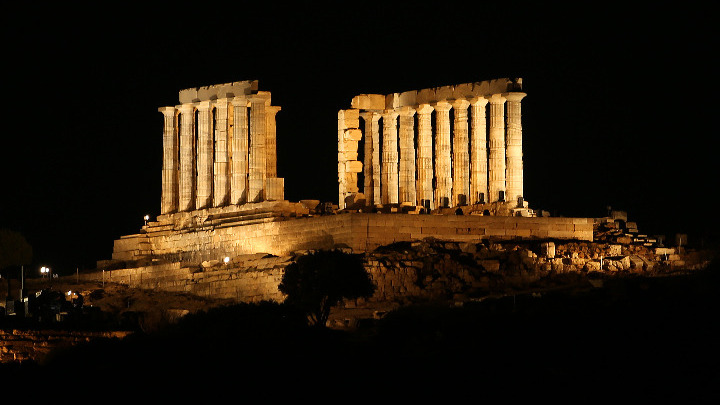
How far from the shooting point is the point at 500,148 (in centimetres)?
10019

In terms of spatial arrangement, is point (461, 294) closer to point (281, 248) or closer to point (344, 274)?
point (344, 274)

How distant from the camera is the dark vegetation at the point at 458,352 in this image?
229 ft

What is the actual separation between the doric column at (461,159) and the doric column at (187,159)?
11.9m

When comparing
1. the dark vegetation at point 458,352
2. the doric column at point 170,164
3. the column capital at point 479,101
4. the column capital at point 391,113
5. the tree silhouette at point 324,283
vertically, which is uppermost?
the column capital at point 479,101

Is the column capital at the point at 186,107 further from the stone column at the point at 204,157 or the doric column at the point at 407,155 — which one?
the doric column at the point at 407,155

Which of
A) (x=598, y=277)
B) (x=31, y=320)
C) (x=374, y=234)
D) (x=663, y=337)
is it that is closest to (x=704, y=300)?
(x=663, y=337)

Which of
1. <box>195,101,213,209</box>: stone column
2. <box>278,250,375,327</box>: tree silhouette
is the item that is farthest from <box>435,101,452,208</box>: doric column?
<box>278,250,375,327</box>: tree silhouette

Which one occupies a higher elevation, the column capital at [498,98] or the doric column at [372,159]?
the column capital at [498,98]

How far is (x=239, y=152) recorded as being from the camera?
99.6 metres

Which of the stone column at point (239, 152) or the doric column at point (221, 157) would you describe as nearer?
the stone column at point (239, 152)

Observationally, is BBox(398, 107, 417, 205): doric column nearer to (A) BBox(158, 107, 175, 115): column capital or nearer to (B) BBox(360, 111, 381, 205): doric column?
(B) BBox(360, 111, 381, 205): doric column

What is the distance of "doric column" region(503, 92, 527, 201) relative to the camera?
9931 centimetres

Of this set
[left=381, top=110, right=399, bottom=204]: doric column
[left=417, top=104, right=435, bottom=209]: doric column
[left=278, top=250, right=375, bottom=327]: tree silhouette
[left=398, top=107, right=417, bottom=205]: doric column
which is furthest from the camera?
[left=381, top=110, right=399, bottom=204]: doric column

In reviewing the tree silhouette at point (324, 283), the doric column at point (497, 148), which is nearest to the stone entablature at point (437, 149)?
the doric column at point (497, 148)
